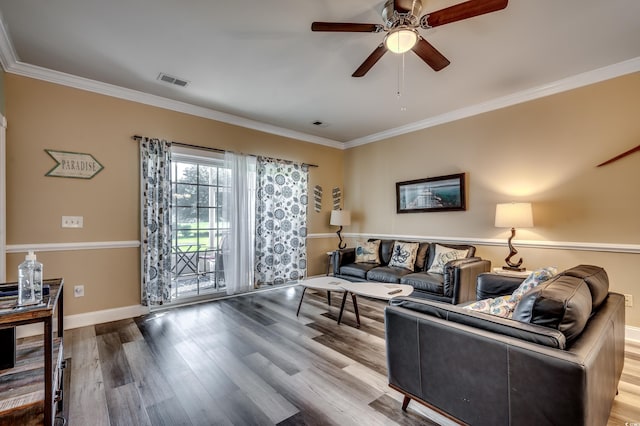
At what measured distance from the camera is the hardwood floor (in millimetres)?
1779

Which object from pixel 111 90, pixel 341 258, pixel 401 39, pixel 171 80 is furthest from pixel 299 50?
pixel 341 258

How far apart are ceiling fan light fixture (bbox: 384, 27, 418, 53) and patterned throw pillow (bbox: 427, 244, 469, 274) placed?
9.10 feet

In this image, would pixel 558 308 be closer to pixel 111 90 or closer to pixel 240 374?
Result: pixel 240 374

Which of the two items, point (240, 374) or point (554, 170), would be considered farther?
point (554, 170)

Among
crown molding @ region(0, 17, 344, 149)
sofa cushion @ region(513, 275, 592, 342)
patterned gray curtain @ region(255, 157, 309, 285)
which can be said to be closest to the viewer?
sofa cushion @ region(513, 275, 592, 342)

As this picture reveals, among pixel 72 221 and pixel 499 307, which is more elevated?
pixel 72 221

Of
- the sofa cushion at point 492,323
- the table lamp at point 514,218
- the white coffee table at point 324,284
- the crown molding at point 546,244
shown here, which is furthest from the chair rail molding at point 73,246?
the table lamp at point 514,218

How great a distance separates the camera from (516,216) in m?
3.27

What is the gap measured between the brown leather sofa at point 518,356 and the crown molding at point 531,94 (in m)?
2.59

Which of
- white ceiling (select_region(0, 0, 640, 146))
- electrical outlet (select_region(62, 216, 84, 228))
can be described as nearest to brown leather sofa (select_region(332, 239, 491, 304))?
white ceiling (select_region(0, 0, 640, 146))

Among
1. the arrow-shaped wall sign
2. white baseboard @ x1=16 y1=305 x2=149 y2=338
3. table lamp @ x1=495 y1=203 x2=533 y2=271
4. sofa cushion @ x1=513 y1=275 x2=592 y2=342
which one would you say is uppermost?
the arrow-shaped wall sign

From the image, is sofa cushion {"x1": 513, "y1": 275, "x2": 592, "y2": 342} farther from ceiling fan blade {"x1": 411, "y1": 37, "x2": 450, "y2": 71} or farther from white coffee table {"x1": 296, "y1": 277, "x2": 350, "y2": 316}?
white coffee table {"x1": 296, "y1": 277, "x2": 350, "y2": 316}

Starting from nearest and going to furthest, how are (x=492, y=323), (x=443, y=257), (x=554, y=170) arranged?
(x=492, y=323)
(x=554, y=170)
(x=443, y=257)

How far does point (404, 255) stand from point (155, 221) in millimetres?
3549
